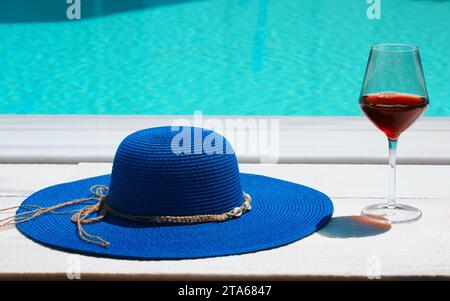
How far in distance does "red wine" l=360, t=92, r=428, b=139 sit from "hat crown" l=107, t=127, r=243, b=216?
25 centimetres

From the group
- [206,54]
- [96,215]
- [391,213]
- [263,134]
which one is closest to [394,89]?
[391,213]

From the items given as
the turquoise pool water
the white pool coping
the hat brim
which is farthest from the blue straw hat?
the turquoise pool water

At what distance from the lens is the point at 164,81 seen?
4453 mm

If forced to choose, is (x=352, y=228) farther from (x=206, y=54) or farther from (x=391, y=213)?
(x=206, y=54)

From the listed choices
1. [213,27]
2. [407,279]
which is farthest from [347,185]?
[213,27]

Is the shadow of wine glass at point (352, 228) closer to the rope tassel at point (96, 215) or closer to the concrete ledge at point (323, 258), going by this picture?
the concrete ledge at point (323, 258)

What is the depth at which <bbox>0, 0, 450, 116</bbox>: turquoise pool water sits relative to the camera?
4.12 m

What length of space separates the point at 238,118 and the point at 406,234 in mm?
1106

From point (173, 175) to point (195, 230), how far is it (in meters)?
0.10

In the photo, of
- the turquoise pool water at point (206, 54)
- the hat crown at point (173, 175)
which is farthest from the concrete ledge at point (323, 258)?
the turquoise pool water at point (206, 54)

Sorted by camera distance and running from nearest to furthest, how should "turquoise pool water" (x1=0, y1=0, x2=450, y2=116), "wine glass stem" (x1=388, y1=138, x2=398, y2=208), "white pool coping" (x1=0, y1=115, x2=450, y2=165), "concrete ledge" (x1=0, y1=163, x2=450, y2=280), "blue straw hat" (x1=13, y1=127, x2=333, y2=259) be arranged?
"concrete ledge" (x1=0, y1=163, x2=450, y2=280)
"blue straw hat" (x1=13, y1=127, x2=333, y2=259)
"wine glass stem" (x1=388, y1=138, x2=398, y2=208)
"white pool coping" (x1=0, y1=115, x2=450, y2=165)
"turquoise pool water" (x1=0, y1=0, x2=450, y2=116)

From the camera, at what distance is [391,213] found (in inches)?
52.3

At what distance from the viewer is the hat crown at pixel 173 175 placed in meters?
1.26

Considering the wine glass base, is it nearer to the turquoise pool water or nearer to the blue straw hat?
the blue straw hat
